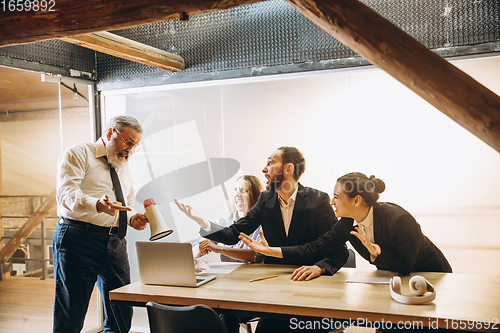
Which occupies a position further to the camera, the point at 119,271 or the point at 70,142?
the point at 70,142

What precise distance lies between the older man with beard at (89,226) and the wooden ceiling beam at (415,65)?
6.19 feet

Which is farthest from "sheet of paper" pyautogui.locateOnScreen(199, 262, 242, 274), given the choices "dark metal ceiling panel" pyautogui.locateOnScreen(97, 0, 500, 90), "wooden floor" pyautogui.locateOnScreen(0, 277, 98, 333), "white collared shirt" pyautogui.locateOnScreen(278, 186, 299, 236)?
"wooden floor" pyautogui.locateOnScreen(0, 277, 98, 333)

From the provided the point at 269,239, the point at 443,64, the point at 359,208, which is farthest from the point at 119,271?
the point at 443,64

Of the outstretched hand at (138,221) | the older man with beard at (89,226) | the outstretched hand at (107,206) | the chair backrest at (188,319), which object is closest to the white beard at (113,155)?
the older man with beard at (89,226)

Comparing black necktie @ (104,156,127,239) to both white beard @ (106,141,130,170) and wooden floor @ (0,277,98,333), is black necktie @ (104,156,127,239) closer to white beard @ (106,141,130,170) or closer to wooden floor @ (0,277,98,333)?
white beard @ (106,141,130,170)

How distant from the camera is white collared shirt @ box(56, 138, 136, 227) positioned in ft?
9.87

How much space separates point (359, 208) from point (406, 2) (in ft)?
5.88

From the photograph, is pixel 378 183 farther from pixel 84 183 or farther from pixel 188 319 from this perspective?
pixel 84 183

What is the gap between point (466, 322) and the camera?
1847 millimetres

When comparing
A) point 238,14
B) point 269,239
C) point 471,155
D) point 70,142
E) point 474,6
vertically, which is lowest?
point 269,239

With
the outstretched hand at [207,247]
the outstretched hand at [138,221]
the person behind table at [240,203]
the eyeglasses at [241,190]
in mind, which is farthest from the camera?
the eyeglasses at [241,190]

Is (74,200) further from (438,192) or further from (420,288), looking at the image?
(438,192)

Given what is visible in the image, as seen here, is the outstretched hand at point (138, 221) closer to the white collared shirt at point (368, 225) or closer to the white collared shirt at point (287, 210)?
the white collared shirt at point (287, 210)

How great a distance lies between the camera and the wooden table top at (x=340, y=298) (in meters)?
1.90
